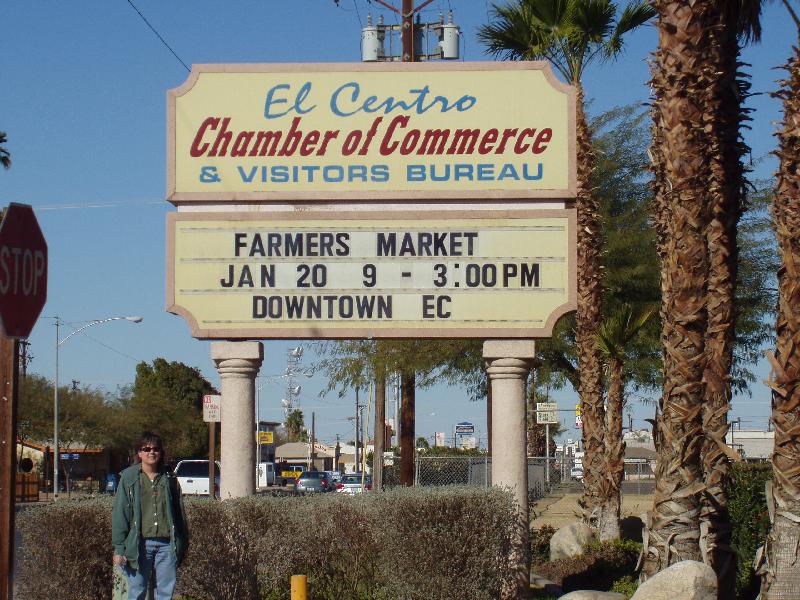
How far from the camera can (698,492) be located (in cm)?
1251

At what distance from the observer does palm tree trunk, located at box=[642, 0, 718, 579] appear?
1255 centimetres

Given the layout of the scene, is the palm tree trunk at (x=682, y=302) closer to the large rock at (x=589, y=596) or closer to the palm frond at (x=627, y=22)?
the large rock at (x=589, y=596)

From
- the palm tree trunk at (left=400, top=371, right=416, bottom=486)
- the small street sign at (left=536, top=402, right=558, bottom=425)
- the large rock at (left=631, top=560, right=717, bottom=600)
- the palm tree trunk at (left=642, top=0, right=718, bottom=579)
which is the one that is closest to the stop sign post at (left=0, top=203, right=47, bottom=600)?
the large rock at (left=631, top=560, right=717, bottom=600)

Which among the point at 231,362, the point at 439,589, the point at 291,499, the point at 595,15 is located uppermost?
the point at 595,15

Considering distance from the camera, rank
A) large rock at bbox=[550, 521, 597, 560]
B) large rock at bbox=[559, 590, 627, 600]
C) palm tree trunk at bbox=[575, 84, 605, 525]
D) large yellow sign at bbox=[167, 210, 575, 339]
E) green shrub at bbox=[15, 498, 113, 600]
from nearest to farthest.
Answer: green shrub at bbox=[15, 498, 113, 600] → large rock at bbox=[559, 590, 627, 600] → large yellow sign at bbox=[167, 210, 575, 339] → large rock at bbox=[550, 521, 597, 560] → palm tree trunk at bbox=[575, 84, 605, 525]

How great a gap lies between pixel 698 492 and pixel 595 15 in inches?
490

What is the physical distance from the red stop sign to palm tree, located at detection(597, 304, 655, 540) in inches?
562

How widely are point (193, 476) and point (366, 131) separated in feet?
97.5

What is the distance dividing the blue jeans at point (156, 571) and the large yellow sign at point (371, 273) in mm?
3723

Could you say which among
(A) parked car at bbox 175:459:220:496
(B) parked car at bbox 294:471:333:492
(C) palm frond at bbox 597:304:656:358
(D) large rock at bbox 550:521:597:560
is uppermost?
(C) palm frond at bbox 597:304:656:358

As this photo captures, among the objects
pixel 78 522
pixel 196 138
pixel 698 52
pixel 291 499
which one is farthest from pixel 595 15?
pixel 78 522

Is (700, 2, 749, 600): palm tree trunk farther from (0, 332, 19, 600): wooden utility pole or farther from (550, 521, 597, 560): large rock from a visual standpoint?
(0, 332, 19, 600): wooden utility pole

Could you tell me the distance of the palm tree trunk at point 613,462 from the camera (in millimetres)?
19969

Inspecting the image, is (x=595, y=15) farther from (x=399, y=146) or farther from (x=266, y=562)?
(x=266, y=562)
